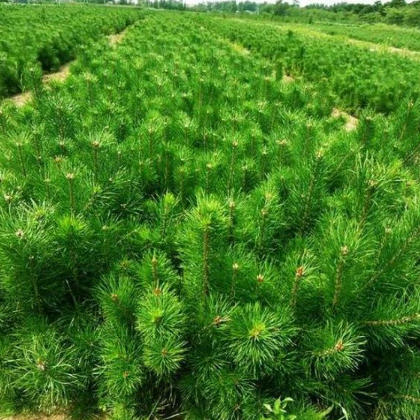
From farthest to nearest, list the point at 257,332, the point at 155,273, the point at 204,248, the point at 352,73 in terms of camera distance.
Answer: the point at 352,73, the point at 155,273, the point at 204,248, the point at 257,332

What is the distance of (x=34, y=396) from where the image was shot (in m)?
1.58

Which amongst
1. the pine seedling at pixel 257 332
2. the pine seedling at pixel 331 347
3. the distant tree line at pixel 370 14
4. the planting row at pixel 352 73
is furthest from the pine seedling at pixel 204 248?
the distant tree line at pixel 370 14

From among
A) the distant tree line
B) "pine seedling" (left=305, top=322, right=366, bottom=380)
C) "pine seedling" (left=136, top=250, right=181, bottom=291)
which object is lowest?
the distant tree line

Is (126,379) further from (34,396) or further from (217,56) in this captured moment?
(217,56)

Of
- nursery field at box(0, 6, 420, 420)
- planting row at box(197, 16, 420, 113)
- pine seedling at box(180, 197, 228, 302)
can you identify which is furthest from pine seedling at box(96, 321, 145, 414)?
planting row at box(197, 16, 420, 113)

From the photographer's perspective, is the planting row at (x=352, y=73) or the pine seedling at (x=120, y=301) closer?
the pine seedling at (x=120, y=301)

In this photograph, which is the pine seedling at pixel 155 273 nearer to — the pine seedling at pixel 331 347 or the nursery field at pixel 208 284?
the nursery field at pixel 208 284

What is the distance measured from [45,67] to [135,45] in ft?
16.7

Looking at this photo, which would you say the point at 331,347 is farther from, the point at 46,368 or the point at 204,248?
the point at 46,368

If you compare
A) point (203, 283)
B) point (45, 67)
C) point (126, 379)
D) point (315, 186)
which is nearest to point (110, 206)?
point (203, 283)

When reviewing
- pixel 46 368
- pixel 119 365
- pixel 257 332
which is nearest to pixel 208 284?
pixel 257 332

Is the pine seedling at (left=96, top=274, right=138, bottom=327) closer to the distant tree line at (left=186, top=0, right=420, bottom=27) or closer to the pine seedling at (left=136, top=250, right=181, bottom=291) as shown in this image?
the pine seedling at (left=136, top=250, right=181, bottom=291)

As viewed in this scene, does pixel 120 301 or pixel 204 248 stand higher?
pixel 204 248

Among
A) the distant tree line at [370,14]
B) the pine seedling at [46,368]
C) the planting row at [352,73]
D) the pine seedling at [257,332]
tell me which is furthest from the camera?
the distant tree line at [370,14]
